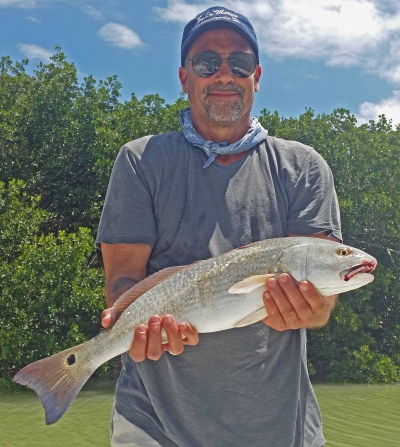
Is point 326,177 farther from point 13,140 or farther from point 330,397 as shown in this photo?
point 13,140

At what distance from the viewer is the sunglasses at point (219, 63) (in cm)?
275

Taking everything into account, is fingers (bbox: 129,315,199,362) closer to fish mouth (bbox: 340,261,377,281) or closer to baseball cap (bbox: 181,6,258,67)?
fish mouth (bbox: 340,261,377,281)

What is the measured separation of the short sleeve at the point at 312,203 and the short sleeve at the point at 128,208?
65 cm

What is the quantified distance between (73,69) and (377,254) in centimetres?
1000

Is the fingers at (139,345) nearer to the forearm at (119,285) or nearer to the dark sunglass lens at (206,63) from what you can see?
the forearm at (119,285)

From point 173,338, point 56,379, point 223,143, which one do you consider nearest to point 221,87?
point 223,143

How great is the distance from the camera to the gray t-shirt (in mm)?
2273

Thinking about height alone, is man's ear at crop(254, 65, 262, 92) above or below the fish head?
above

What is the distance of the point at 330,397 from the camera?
12.3 m

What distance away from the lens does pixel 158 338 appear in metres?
2.27

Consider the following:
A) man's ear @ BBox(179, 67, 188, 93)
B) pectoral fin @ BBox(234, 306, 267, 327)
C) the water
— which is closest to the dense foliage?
the water

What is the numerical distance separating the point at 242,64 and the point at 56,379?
1711mm

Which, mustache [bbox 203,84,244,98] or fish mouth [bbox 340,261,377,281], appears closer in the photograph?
fish mouth [bbox 340,261,377,281]

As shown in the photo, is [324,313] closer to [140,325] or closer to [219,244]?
[219,244]
